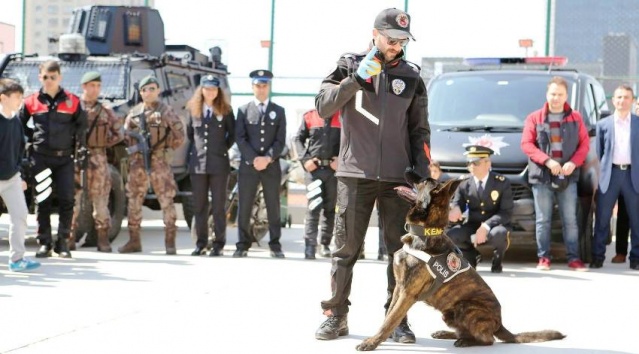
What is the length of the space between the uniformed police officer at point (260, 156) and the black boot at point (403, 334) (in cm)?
494

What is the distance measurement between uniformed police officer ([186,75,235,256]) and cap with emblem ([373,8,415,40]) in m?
5.44

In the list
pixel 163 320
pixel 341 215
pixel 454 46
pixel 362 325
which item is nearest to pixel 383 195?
pixel 341 215

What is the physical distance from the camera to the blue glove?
548 cm

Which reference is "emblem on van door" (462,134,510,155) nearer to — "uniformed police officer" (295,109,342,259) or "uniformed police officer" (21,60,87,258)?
"uniformed police officer" (295,109,342,259)

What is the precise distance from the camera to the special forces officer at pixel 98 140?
10.7 metres

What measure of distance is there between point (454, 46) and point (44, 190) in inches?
313

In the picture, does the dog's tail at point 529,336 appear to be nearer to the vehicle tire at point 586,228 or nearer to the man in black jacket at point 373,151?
the man in black jacket at point 373,151

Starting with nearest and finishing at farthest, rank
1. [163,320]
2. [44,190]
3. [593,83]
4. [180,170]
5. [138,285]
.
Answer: [163,320]
[138,285]
[44,190]
[593,83]
[180,170]

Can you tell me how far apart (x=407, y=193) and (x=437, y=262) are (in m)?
0.41

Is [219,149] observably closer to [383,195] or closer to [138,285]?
[138,285]

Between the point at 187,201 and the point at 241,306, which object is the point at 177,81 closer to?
the point at 187,201

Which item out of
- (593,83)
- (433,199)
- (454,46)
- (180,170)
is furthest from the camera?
(454,46)

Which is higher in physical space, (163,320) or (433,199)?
(433,199)

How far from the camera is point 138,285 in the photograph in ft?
27.2
